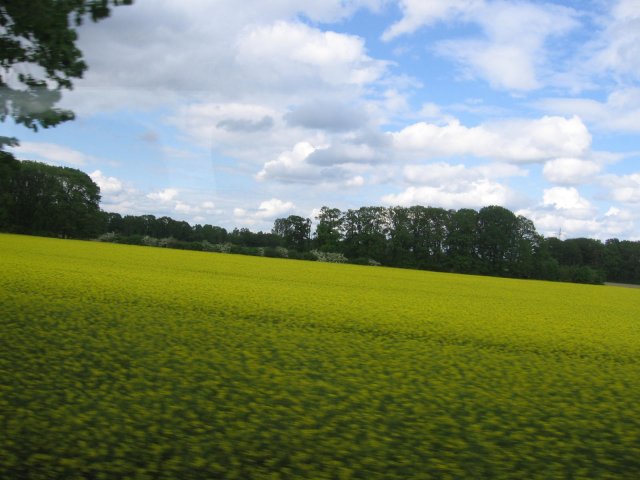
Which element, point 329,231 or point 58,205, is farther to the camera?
point 329,231

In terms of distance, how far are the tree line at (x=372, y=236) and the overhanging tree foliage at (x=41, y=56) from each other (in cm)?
4833

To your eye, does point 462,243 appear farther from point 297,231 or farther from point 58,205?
point 58,205

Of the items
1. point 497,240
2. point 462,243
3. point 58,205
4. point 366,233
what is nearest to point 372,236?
point 366,233

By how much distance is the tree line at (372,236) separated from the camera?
189ft

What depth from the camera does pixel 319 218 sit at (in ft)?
317

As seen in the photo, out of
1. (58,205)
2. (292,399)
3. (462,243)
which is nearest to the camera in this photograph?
(292,399)

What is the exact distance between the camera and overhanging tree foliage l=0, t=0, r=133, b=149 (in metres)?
7.73

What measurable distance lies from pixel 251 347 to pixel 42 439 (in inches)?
164

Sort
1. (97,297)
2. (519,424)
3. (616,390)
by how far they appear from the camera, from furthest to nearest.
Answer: (97,297)
(616,390)
(519,424)

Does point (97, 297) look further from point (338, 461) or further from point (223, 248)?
point (223, 248)

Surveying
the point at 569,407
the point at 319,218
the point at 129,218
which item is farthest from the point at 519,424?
the point at 319,218

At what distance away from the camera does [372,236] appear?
292 ft

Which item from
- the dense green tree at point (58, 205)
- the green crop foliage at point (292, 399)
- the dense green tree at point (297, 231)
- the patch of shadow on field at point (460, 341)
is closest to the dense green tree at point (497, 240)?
the dense green tree at point (297, 231)

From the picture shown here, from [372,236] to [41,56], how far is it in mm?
81560
